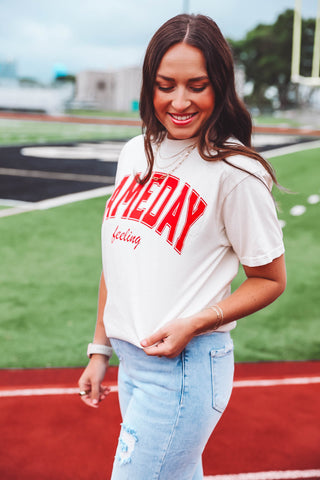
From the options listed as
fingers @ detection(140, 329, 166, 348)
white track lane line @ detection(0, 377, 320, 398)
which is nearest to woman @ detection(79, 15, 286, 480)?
fingers @ detection(140, 329, 166, 348)

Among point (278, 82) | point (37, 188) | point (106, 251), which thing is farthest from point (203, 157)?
point (278, 82)

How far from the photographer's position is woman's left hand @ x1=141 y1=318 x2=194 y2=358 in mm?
1447

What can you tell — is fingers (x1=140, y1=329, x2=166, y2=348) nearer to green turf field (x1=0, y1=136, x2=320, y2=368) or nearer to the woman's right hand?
the woman's right hand

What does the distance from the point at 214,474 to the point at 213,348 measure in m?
1.61

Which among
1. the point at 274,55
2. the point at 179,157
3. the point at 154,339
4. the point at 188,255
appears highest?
the point at 274,55

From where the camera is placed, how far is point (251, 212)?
4.81 feet

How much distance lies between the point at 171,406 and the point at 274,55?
6932 centimetres

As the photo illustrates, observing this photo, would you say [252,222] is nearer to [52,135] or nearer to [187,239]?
[187,239]

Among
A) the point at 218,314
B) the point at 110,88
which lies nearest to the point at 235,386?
the point at 218,314

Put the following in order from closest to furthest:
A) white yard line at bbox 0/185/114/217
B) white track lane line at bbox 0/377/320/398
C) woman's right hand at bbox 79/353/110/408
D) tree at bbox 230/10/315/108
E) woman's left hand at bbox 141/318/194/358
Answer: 1. woman's left hand at bbox 141/318/194/358
2. woman's right hand at bbox 79/353/110/408
3. white track lane line at bbox 0/377/320/398
4. white yard line at bbox 0/185/114/217
5. tree at bbox 230/10/315/108

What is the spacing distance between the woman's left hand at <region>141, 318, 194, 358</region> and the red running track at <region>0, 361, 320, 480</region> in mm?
1702

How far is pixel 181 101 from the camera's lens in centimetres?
153

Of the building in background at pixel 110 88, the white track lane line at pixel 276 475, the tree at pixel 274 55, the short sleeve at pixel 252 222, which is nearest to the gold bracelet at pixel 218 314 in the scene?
the short sleeve at pixel 252 222

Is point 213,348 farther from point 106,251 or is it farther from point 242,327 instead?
point 242,327
